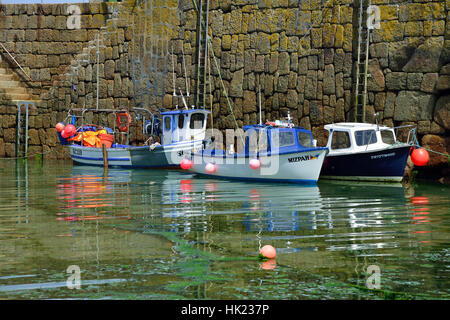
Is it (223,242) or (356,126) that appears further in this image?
(356,126)

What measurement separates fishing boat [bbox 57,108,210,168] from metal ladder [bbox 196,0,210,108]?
1052 mm

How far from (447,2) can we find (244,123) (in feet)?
18.1

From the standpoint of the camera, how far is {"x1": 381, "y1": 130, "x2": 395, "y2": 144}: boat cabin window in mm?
13602

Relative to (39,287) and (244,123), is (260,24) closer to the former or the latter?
(244,123)

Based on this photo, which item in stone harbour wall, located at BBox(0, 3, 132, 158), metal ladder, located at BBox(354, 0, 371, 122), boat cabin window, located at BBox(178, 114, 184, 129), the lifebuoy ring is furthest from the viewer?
stone harbour wall, located at BBox(0, 3, 132, 158)

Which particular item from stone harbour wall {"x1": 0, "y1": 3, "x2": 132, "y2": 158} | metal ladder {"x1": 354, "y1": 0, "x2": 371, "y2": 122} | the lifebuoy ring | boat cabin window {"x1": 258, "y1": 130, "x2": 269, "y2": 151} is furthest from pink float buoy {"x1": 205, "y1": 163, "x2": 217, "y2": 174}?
stone harbour wall {"x1": 0, "y1": 3, "x2": 132, "y2": 158}

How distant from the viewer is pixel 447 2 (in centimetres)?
1401

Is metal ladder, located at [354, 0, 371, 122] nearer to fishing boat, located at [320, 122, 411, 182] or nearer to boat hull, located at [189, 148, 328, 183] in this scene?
fishing boat, located at [320, 122, 411, 182]

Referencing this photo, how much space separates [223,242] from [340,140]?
24.9ft

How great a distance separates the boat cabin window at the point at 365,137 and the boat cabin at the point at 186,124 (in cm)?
451

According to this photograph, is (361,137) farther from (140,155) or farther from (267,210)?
(140,155)

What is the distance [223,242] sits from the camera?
21.7 feet

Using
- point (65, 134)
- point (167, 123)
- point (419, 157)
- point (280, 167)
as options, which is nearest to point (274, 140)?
point (280, 167)

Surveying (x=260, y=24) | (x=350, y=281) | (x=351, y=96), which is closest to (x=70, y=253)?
(x=350, y=281)
